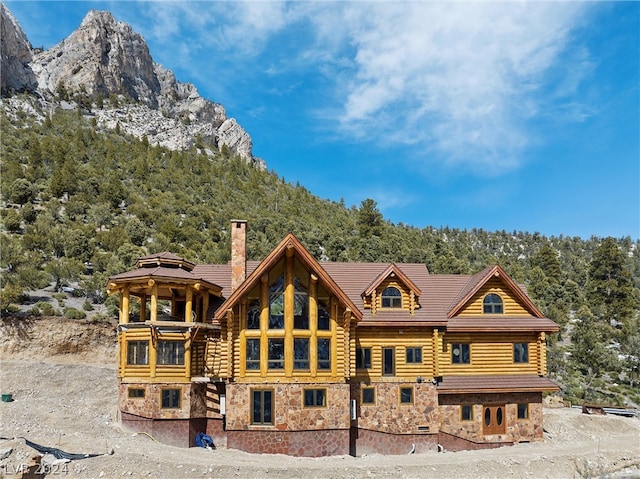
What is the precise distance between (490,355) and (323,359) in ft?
27.2

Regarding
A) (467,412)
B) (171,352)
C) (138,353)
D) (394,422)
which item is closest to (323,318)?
(394,422)

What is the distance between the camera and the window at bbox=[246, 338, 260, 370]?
20.5m

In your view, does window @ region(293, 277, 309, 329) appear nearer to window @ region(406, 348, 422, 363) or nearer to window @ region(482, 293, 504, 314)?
window @ region(406, 348, 422, 363)

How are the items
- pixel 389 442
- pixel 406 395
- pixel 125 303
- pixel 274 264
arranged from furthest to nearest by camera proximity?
1. pixel 406 395
2. pixel 389 442
3. pixel 125 303
4. pixel 274 264

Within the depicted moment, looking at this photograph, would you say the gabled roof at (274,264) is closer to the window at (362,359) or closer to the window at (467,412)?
the window at (362,359)

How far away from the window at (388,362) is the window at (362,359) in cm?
68

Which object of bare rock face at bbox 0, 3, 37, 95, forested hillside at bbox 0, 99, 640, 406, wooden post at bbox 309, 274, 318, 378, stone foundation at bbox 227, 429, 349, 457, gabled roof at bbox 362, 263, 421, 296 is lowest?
stone foundation at bbox 227, 429, 349, 457

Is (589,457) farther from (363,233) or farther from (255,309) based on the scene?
(363,233)

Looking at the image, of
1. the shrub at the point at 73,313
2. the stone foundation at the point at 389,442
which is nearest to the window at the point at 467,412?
the stone foundation at the point at 389,442

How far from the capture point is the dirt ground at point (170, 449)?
16.8 m

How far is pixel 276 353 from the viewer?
20.7 m

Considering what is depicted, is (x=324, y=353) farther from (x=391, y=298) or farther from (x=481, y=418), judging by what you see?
(x=481, y=418)

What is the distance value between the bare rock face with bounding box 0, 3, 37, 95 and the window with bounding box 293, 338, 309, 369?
86.0 m

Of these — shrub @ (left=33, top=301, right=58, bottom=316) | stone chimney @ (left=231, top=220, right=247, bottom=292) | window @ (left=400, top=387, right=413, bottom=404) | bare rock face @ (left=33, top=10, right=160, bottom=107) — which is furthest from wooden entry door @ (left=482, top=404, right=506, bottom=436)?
bare rock face @ (left=33, top=10, right=160, bottom=107)
